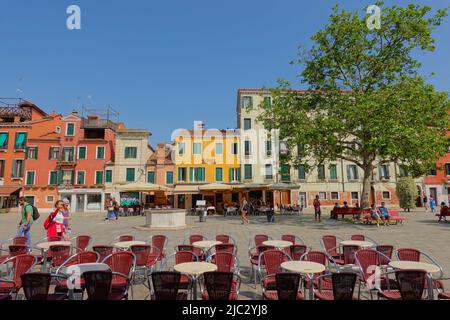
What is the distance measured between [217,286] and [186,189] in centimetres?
2709

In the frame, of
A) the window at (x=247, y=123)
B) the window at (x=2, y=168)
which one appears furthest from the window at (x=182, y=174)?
the window at (x=2, y=168)

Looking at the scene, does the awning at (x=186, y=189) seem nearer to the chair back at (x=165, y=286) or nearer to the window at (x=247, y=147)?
the window at (x=247, y=147)

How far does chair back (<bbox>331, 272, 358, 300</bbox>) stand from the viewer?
3.59 meters

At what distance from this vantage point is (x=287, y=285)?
3701 millimetres

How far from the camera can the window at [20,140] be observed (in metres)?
34.0

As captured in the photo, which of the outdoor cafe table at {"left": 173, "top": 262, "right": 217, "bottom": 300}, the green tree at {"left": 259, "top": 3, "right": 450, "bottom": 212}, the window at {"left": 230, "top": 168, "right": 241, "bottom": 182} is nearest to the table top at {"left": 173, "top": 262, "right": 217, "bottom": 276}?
the outdoor cafe table at {"left": 173, "top": 262, "right": 217, "bottom": 300}

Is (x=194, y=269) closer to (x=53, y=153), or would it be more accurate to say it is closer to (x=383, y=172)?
Result: (x=53, y=153)

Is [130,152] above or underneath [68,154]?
above

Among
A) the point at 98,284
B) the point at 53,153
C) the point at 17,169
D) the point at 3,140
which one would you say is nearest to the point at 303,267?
the point at 98,284

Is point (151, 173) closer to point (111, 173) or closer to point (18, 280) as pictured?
point (111, 173)

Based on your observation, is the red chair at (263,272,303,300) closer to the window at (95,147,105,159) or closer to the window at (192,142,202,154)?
the window at (192,142,202,154)

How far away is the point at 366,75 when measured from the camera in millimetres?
18359
